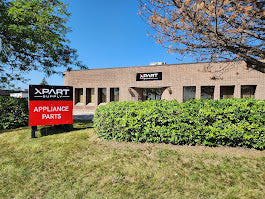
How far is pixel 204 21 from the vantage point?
344 cm

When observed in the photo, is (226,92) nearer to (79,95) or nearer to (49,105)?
(49,105)

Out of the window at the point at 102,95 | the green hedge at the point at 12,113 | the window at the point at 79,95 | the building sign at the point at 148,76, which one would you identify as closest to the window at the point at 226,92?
the building sign at the point at 148,76

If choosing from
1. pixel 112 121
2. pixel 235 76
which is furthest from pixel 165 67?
pixel 112 121

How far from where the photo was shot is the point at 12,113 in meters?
7.46

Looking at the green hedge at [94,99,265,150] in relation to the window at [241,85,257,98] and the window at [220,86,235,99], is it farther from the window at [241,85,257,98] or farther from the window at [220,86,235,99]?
the window at [241,85,257,98]

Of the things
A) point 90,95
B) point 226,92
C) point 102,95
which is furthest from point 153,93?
point 90,95

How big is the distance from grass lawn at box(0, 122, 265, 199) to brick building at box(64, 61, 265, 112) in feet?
35.0

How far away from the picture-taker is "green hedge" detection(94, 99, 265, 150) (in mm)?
3900

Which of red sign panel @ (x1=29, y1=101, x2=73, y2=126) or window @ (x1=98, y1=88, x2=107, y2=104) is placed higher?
window @ (x1=98, y1=88, x2=107, y2=104)

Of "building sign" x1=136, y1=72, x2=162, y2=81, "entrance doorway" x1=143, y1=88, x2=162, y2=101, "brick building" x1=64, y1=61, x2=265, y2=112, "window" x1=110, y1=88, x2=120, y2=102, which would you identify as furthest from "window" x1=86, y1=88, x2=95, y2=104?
"entrance doorway" x1=143, y1=88, x2=162, y2=101

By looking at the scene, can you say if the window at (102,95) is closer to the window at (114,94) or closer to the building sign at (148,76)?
the window at (114,94)

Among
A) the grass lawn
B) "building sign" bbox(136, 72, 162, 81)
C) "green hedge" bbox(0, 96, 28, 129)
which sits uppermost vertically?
"building sign" bbox(136, 72, 162, 81)

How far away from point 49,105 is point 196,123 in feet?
18.6

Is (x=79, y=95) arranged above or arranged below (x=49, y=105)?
above
